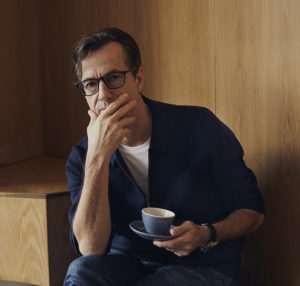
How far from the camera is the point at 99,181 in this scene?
1342 millimetres

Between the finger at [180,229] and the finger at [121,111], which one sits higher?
the finger at [121,111]

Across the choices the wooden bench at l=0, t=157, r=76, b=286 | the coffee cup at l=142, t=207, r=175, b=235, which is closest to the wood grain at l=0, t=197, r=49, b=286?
the wooden bench at l=0, t=157, r=76, b=286

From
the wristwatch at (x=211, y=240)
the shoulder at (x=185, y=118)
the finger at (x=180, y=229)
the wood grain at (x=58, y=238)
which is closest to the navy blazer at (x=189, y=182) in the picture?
the shoulder at (x=185, y=118)

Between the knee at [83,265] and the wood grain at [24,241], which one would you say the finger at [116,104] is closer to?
the knee at [83,265]

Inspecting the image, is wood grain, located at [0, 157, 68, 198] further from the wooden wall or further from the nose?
the nose

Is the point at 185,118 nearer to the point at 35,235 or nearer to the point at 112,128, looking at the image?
the point at 112,128

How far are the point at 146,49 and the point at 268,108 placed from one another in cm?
84

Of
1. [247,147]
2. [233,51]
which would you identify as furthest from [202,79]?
[247,147]

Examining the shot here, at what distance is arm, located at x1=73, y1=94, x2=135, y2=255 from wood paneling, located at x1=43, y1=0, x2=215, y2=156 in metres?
0.52

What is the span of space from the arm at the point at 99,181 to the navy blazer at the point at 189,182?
7 centimetres

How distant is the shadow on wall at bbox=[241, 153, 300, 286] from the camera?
1.43 meters

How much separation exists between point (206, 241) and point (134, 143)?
419 millimetres

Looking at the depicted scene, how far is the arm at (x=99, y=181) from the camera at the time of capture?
4.40 ft

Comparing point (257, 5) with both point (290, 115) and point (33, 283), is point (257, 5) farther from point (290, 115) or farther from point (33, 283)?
point (33, 283)
